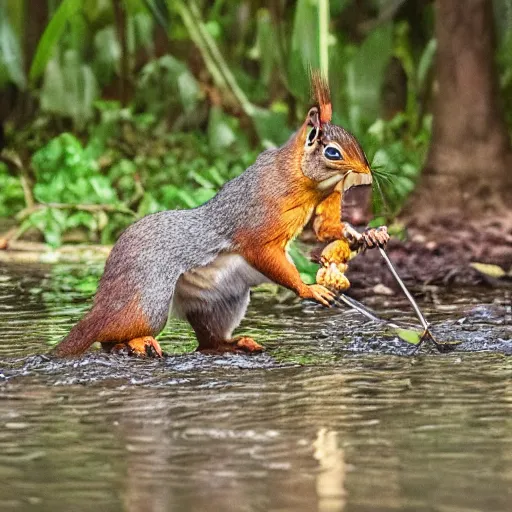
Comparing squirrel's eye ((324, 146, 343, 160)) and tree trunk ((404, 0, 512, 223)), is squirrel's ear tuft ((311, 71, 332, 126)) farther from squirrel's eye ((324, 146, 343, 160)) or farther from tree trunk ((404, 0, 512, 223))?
tree trunk ((404, 0, 512, 223))

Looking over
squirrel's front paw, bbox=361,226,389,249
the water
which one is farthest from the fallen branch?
squirrel's front paw, bbox=361,226,389,249

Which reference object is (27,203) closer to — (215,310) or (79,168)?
(79,168)

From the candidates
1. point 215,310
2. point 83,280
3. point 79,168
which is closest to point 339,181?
point 215,310

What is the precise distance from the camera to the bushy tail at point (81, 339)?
507 centimetres

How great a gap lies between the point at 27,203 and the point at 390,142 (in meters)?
2.76

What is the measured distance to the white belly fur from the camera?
16.9ft

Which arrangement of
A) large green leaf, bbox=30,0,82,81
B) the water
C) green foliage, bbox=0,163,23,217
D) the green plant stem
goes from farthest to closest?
green foliage, bbox=0,163,23,217, large green leaf, bbox=30,0,82,81, the green plant stem, the water

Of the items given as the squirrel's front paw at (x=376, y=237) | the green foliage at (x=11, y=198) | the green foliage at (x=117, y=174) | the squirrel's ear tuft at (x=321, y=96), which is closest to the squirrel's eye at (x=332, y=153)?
the squirrel's ear tuft at (x=321, y=96)

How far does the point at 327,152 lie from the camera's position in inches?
196

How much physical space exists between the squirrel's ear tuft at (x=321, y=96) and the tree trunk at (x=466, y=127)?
3.24m

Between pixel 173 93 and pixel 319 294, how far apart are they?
261 inches

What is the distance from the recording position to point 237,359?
197 inches

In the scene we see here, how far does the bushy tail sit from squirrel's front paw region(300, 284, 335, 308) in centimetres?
75

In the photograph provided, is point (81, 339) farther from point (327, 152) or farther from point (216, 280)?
point (327, 152)
